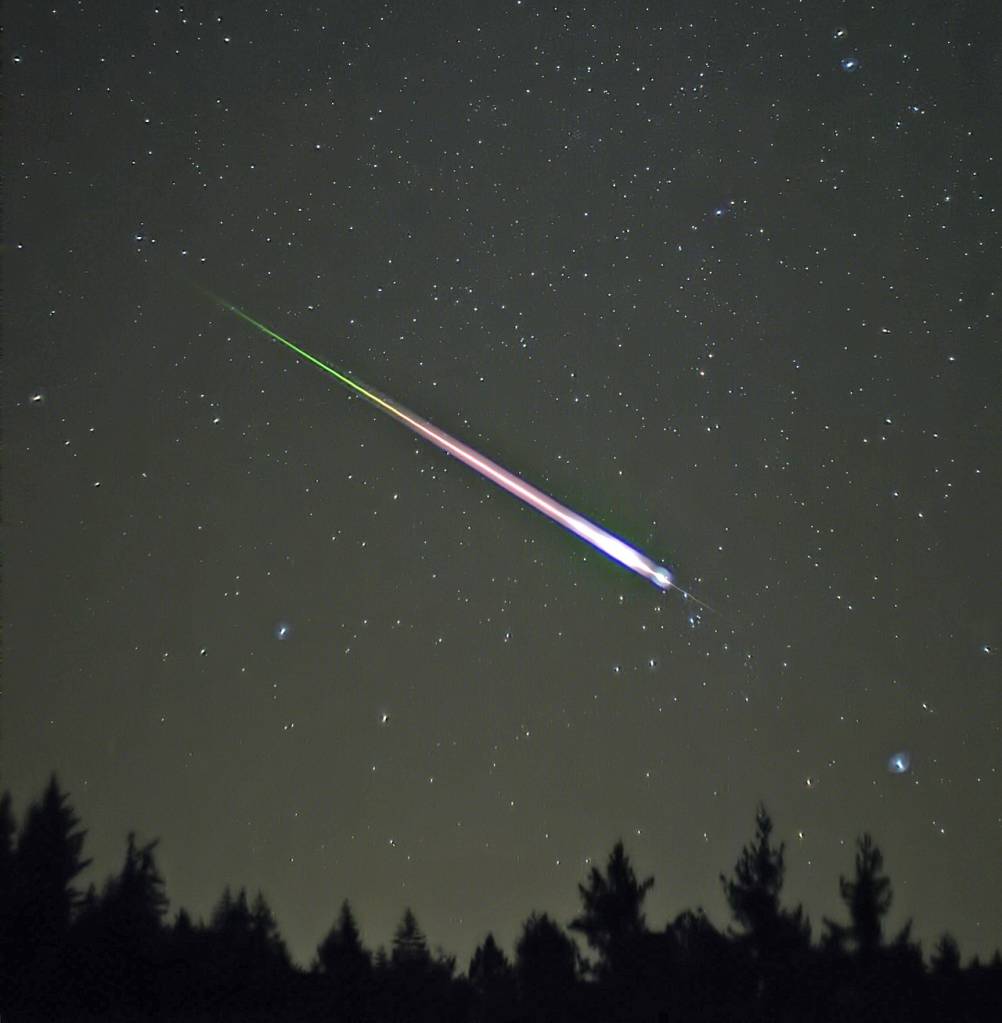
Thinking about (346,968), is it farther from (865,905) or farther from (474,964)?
(865,905)

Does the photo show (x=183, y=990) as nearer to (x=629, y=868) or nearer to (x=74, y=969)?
(x=74, y=969)

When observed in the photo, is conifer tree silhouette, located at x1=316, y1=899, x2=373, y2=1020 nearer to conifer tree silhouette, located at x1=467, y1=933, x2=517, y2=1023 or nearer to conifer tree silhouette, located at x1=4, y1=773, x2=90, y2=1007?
conifer tree silhouette, located at x1=467, y1=933, x2=517, y2=1023

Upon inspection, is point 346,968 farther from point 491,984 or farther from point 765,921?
point 765,921

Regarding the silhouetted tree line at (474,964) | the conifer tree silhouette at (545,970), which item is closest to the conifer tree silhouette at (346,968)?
the silhouetted tree line at (474,964)

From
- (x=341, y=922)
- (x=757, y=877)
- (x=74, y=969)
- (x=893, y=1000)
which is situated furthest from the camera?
(x=341, y=922)

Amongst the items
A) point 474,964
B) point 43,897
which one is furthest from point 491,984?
point 43,897

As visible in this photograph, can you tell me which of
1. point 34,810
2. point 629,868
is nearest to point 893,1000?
point 629,868

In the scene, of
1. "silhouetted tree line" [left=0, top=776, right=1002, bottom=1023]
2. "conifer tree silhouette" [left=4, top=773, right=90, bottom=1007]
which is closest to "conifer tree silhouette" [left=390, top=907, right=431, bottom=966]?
"silhouetted tree line" [left=0, top=776, right=1002, bottom=1023]

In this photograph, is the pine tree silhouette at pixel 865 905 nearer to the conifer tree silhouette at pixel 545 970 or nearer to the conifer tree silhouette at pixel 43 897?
the conifer tree silhouette at pixel 545 970
